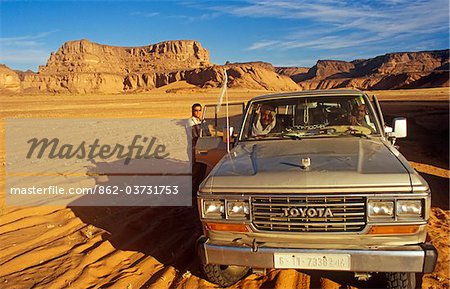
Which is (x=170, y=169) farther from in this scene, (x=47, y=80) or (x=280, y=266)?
(x=47, y=80)

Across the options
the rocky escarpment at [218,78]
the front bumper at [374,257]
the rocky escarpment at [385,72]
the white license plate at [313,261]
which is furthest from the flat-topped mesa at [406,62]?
the white license plate at [313,261]

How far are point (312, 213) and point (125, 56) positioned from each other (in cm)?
17142

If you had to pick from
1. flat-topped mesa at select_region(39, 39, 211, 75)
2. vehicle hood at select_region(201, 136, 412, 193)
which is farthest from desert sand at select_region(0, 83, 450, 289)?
flat-topped mesa at select_region(39, 39, 211, 75)

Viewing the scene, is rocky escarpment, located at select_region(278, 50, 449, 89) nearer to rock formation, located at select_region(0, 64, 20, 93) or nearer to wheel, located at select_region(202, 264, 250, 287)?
wheel, located at select_region(202, 264, 250, 287)

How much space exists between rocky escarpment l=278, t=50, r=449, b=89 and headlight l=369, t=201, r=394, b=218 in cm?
9383

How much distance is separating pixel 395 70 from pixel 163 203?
16277 cm

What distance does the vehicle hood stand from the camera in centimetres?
313

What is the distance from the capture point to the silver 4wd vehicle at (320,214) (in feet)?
10.00

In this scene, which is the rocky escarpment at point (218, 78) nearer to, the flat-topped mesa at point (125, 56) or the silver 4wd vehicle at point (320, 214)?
the flat-topped mesa at point (125, 56)

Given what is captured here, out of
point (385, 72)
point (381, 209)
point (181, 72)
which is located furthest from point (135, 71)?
point (381, 209)

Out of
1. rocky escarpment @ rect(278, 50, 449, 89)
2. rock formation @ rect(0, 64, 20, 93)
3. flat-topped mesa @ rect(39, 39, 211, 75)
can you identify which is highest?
flat-topped mesa @ rect(39, 39, 211, 75)

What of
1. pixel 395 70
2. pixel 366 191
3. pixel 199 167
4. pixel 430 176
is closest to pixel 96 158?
pixel 199 167

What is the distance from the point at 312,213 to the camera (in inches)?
124

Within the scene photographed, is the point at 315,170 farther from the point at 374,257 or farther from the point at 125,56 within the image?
the point at 125,56
